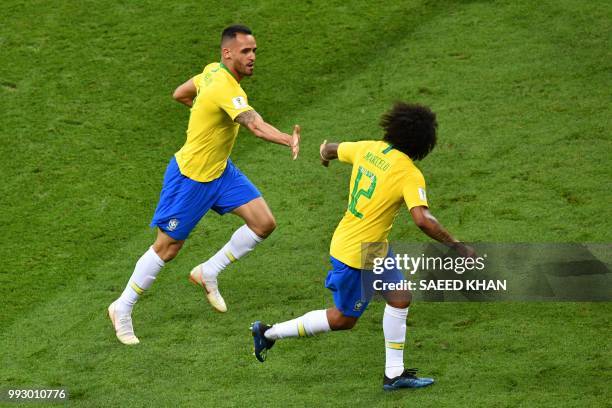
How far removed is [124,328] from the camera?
8.95 m

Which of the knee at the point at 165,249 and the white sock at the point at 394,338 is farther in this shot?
the knee at the point at 165,249

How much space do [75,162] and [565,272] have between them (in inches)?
209

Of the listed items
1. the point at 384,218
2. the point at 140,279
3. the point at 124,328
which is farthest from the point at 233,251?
the point at 384,218

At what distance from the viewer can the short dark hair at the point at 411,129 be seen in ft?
24.5

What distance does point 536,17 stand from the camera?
1395 centimetres

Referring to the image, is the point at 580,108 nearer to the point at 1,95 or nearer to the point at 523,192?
the point at 523,192

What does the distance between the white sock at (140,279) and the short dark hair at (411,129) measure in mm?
2404

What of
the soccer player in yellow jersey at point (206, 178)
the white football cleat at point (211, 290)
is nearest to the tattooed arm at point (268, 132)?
the soccer player in yellow jersey at point (206, 178)

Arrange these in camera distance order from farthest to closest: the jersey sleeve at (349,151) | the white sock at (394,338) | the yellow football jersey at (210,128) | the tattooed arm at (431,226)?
the yellow football jersey at (210,128), the white sock at (394,338), the jersey sleeve at (349,151), the tattooed arm at (431,226)

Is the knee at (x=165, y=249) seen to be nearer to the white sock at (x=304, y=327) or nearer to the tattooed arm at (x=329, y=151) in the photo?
the white sock at (x=304, y=327)

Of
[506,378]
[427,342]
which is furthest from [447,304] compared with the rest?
[506,378]

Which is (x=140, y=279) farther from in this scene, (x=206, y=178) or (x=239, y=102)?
(x=239, y=102)

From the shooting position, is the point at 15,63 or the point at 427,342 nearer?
the point at 427,342

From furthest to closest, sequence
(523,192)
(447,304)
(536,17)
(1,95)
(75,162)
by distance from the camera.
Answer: (536,17), (1,95), (75,162), (523,192), (447,304)
